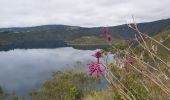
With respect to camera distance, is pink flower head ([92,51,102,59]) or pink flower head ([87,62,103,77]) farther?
pink flower head ([92,51,102,59])

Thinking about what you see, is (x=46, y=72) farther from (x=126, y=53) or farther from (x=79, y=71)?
(x=126, y=53)

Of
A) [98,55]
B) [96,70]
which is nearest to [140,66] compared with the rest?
[96,70]

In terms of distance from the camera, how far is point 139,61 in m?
1.57

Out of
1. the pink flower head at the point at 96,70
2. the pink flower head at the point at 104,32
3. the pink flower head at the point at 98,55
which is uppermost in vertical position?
the pink flower head at the point at 104,32

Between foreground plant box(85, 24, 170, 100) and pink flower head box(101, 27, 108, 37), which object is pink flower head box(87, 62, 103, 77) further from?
pink flower head box(101, 27, 108, 37)

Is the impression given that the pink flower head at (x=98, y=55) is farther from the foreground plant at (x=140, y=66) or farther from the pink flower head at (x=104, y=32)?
the pink flower head at (x=104, y=32)

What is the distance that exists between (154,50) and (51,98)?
200 feet

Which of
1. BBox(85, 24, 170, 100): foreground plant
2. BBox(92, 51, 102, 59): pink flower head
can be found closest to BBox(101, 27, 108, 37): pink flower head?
BBox(85, 24, 170, 100): foreground plant

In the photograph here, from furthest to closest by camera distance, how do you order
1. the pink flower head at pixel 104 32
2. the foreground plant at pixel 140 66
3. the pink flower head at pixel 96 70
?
the pink flower head at pixel 104 32
the pink flower head at pixel 96 70
the foreground plant at pixel 140 66

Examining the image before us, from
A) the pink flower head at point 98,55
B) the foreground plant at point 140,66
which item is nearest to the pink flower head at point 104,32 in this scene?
the foreground plant at point 140,66

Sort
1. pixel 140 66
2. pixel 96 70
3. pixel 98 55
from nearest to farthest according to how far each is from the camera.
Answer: pixel 140 66
pixel 96 70
pixel 98 55

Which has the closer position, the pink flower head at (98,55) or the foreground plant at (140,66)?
the foreground plant at (140,66)

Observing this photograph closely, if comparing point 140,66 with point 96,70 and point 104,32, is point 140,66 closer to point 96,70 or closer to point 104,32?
point 96,70

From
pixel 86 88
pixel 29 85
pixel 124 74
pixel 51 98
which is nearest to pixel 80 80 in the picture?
pixel 86 88
